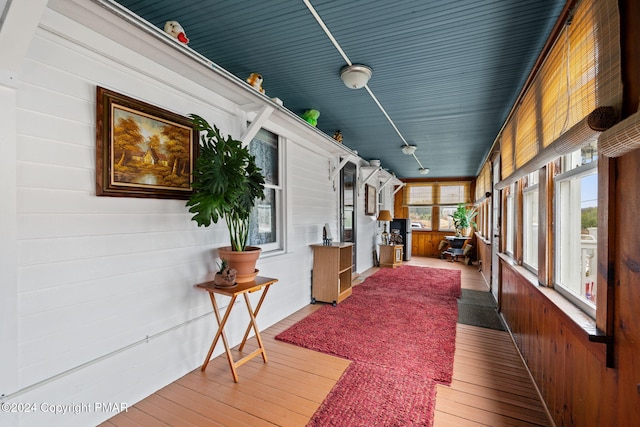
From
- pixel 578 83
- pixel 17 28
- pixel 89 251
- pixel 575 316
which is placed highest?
pixel 17 28

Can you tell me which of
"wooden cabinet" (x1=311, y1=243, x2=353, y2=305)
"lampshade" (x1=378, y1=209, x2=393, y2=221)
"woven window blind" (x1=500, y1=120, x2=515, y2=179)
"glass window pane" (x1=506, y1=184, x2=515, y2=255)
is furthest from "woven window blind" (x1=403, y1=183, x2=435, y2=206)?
"wooden cabinet" (x1=311, y1=243, x2=353, y2=305)

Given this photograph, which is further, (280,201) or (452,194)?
(452,194)

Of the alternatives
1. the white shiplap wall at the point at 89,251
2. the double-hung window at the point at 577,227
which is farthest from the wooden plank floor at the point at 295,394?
the double-hung window at the point at 577,227

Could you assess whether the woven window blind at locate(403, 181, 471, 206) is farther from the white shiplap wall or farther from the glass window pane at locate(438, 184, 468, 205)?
the white shiplap wall

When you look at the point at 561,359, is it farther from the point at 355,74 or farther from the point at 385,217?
the point at 385,217

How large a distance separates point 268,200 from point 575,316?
280 centimetres

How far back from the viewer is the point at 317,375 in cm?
229

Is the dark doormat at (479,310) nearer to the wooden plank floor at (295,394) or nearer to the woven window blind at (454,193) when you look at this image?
the wooden plank floor at (295,394)

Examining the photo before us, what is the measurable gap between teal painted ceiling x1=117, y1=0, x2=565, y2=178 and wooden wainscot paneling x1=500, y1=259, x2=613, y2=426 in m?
1.80

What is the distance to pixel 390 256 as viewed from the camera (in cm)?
732

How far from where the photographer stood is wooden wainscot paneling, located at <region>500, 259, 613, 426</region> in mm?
1292

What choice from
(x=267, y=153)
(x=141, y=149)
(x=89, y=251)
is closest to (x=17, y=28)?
(x=141, y=149)

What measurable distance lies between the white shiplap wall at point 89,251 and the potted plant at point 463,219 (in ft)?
27.2

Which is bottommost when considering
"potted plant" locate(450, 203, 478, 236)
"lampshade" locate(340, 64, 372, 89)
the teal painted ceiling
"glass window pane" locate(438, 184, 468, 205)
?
"potted plant" locate(450, 203, 478, 236)
